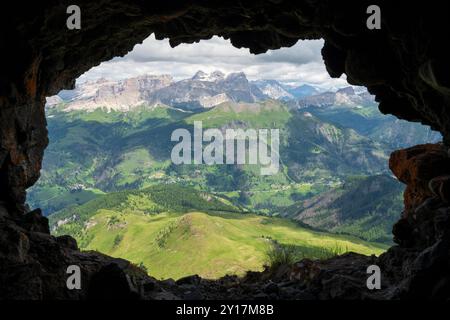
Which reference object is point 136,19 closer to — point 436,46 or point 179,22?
point 179,22

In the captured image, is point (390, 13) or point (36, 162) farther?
point (36, 162)

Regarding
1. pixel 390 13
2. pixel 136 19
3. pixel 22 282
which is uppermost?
pixel 136 19
